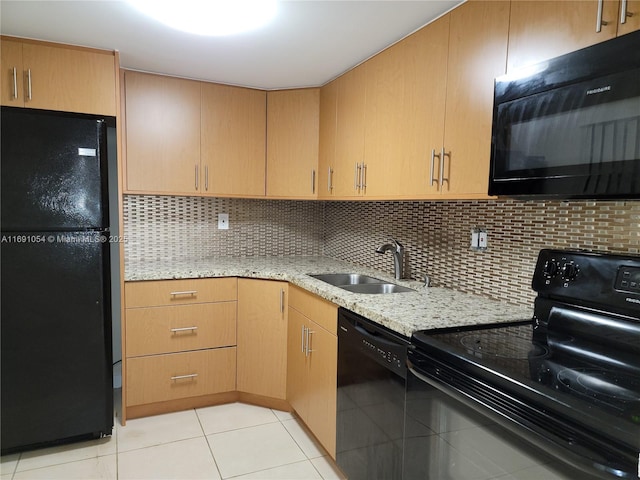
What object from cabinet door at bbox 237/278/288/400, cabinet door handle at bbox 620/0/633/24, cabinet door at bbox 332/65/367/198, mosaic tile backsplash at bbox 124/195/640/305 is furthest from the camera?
cabinet door at bbox 237/278/288/400

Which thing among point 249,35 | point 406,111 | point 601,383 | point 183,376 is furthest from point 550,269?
point 183,376

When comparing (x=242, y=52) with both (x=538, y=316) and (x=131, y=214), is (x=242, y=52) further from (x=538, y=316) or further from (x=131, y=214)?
(x=538, y=316)

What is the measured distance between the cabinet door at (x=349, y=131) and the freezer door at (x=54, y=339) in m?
1.35

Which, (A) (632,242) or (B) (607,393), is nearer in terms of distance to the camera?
(B) (607,393)

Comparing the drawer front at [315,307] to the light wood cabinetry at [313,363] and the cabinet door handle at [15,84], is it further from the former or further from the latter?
the cabinet door handle at [15,84]

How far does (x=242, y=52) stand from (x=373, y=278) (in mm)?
1428

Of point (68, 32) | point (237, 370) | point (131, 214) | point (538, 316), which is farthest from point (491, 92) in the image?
point (131, 214)

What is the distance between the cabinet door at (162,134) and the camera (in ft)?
8.18

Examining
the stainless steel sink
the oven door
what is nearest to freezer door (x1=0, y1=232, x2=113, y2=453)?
the stainless steel sink

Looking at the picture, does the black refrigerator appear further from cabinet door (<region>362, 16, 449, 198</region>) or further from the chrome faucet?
the chrome faucet

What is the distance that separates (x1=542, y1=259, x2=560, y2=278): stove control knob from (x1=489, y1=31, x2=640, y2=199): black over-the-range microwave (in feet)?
1.13

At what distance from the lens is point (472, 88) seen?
150cm

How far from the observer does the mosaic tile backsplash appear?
145 centimetres

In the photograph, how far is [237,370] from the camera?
2584mm
